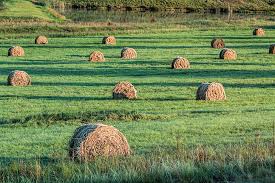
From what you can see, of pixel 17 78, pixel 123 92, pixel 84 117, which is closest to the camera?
pixel 84 117

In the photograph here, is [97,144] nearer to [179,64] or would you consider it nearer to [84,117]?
[84,117]

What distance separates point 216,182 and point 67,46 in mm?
50454

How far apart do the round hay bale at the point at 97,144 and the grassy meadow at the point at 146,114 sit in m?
0.40

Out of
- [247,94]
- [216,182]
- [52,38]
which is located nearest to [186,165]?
[216,182]

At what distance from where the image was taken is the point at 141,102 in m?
28.3

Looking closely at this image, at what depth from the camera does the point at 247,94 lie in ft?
100

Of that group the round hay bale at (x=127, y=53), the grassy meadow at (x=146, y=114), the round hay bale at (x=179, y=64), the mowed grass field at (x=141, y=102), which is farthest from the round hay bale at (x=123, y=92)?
the round hay bale at (x=127, y=53)

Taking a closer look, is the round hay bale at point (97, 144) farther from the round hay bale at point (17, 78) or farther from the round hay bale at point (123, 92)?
the round hay bale at point (17, 78)

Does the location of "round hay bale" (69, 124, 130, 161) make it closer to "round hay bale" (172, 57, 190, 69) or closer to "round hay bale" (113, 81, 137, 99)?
"round hay bale" (113, 81, 137, 99)

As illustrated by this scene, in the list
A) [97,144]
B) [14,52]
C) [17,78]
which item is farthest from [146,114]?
[14,52]

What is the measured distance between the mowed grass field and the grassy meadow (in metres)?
0.05

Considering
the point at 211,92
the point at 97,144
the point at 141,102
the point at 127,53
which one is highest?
the point at 97,144

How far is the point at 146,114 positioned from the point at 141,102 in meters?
3.59

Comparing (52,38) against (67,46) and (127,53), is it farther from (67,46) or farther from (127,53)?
(127,53)
